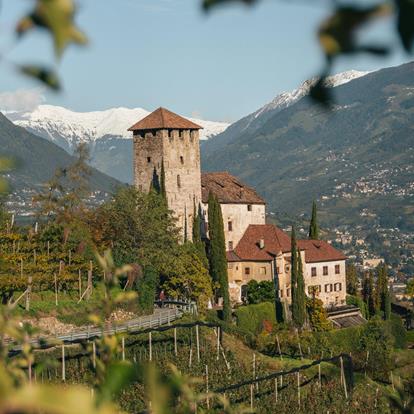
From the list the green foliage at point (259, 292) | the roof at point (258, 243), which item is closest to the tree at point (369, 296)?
the roof at point (258, 243)

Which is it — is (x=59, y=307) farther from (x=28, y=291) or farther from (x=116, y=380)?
(x=116, y=380)

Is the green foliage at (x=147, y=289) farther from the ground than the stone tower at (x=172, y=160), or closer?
closer

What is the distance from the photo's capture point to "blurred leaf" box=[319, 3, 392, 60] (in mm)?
2492

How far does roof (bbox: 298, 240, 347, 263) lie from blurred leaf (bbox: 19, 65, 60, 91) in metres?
66.1

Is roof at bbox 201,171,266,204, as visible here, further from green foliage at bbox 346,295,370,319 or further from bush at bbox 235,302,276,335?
green foliage at bbox 346,295,370,319

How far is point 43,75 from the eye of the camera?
9.17 ft

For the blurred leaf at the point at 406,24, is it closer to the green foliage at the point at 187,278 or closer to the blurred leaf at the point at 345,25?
the blurred leaf at the point at 345,25

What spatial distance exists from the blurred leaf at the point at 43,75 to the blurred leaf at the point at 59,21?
0.22 m

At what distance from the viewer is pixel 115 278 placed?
5.14 metres

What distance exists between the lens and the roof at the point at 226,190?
68000 mm

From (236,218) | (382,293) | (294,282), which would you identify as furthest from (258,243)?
(382,293)

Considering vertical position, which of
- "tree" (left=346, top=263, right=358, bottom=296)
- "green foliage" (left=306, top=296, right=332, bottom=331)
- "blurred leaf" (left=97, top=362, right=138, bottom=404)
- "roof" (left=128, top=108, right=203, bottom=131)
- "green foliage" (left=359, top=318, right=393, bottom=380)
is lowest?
"green foliage" (left=359, top=318, right=393, bottom=380)

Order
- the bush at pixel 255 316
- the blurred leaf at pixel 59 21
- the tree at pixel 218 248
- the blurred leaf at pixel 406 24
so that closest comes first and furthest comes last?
the blurred leaf at pixel 59 21, the blurred leaf at pixel 406 24, the bush at pixel 255 316, the tree at pixel 218 248

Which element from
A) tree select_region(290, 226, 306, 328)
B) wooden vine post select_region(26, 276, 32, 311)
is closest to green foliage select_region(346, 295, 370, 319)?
tree select_region(290, 226, 306, 328)
